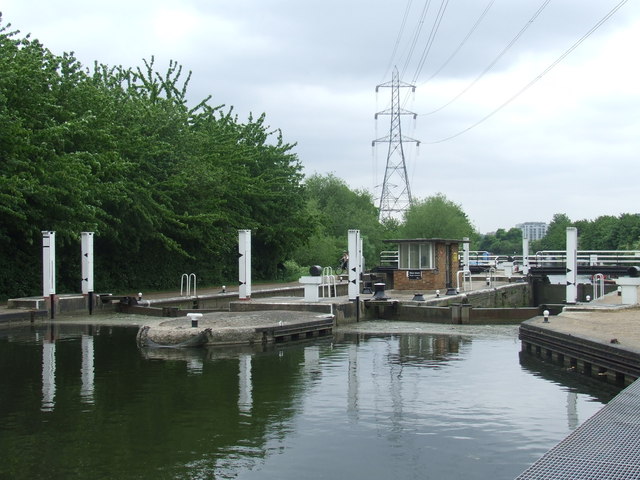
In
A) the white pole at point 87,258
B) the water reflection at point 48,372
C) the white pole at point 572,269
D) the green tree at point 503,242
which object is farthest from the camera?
the green tree at point 503,242

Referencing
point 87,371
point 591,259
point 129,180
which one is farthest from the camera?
point 591,259

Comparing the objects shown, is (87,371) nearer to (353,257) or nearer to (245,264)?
(353,257)

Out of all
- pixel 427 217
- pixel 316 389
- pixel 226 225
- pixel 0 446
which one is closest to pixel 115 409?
pixel 0 446

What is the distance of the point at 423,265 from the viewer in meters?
31.5

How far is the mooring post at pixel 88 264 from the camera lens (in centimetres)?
2525

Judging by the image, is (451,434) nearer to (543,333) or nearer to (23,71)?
(543,333)

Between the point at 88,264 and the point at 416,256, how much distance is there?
1317 cm

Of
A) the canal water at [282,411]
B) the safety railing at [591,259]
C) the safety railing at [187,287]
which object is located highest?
the safety railing at [591,259]

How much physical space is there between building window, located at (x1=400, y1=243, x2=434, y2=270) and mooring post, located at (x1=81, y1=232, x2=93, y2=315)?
12.6 m

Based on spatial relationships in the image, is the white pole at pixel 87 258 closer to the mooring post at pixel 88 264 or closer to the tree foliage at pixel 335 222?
the mooring post at pixel 88 264

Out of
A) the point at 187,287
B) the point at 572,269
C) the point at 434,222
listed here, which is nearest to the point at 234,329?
the point at 572,269

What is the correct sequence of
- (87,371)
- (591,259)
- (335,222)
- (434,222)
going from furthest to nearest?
(434,222), (335,222), (591,259), (87,371)

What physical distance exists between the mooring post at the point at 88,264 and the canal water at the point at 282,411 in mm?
7647

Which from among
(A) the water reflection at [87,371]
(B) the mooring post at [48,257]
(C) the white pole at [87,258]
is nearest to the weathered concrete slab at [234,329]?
(A) the water reflection at [87,371]
